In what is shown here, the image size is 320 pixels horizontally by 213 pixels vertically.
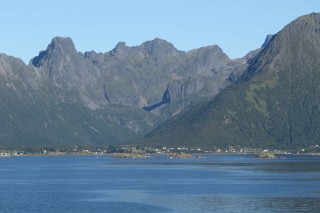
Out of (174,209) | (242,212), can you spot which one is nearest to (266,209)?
(242,212)

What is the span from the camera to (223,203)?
175500mm

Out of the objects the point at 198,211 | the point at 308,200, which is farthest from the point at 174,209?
the point at 308,200

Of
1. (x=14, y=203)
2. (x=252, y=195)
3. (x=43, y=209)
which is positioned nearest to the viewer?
(x=43, y=209)

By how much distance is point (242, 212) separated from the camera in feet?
518

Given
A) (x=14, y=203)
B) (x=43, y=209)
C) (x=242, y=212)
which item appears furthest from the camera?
(x=14, y=203)

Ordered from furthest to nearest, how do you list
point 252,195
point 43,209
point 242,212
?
point 252,195, point 43,209, point 242,212

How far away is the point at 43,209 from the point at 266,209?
42983 mm

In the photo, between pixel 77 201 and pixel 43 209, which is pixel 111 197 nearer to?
pixel 77 201

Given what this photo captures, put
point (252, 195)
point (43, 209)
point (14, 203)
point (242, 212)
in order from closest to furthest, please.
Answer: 1. point (242, 212)
2. point (43, 209)
3. point (14, 203)
4. point (252, 195)

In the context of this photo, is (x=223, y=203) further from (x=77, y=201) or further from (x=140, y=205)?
(x=77, y=201)

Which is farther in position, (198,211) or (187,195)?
(187,195)

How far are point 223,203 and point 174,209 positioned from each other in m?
13.9

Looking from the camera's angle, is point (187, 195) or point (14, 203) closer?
point (14, 203)

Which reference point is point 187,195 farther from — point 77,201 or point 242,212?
point 242,212
